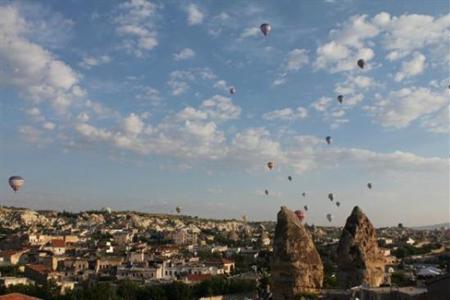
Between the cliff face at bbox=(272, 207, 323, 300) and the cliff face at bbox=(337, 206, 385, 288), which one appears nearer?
the cliff face at bbox=(272, 207, 323, 300)

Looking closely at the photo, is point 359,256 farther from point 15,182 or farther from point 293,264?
point 15,182

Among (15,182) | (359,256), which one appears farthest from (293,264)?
(15,182)

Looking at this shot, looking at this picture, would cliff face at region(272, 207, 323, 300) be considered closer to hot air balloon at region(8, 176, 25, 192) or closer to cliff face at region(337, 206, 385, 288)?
cliff face at region(337, 206, 385, 288)

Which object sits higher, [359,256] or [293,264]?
[359,256]

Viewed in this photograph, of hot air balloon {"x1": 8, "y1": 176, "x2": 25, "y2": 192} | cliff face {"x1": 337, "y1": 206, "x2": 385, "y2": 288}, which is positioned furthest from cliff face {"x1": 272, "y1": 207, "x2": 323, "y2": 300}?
hot air balloon {"x1": 8, "y1": 176, "x2": 25, "y2": 192}

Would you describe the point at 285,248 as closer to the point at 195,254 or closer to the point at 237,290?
the point at 237,290

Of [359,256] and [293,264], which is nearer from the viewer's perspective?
[293,264]

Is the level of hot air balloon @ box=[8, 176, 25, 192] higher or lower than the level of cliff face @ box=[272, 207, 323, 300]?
higher
